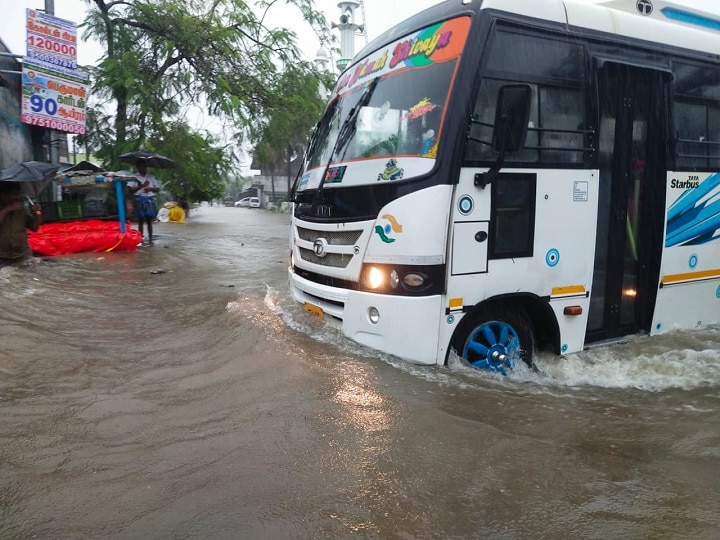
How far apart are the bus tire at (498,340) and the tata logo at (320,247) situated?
1.34m

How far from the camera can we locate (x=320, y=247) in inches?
186

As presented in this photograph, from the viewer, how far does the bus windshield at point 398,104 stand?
4.06 meters

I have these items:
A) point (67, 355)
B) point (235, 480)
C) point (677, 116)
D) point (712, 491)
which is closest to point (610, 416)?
point (712, 491)

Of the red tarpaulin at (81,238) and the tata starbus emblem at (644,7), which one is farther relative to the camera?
the red tarpaulin at (81,238)

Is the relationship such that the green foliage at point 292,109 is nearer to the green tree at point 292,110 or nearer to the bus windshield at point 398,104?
the green tree at point 292,110

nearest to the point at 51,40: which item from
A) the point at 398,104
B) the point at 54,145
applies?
the point at 54,145

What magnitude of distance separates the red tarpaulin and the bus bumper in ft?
25.6

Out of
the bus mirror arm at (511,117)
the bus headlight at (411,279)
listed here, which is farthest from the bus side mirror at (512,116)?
the bus headlight at (411,279)

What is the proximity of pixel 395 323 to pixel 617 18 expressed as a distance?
129 inches

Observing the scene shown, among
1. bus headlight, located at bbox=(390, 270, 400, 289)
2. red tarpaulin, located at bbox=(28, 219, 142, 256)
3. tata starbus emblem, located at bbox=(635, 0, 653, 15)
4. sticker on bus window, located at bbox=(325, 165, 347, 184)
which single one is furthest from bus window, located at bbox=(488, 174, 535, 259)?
red tarpaulin, located at bbox=(28, 219, 142, 256)

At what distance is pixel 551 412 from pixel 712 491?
3.59 feet

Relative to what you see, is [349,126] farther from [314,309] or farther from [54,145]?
[54,145]

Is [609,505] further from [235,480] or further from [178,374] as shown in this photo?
[178,374]

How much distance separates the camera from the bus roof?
4270mm
